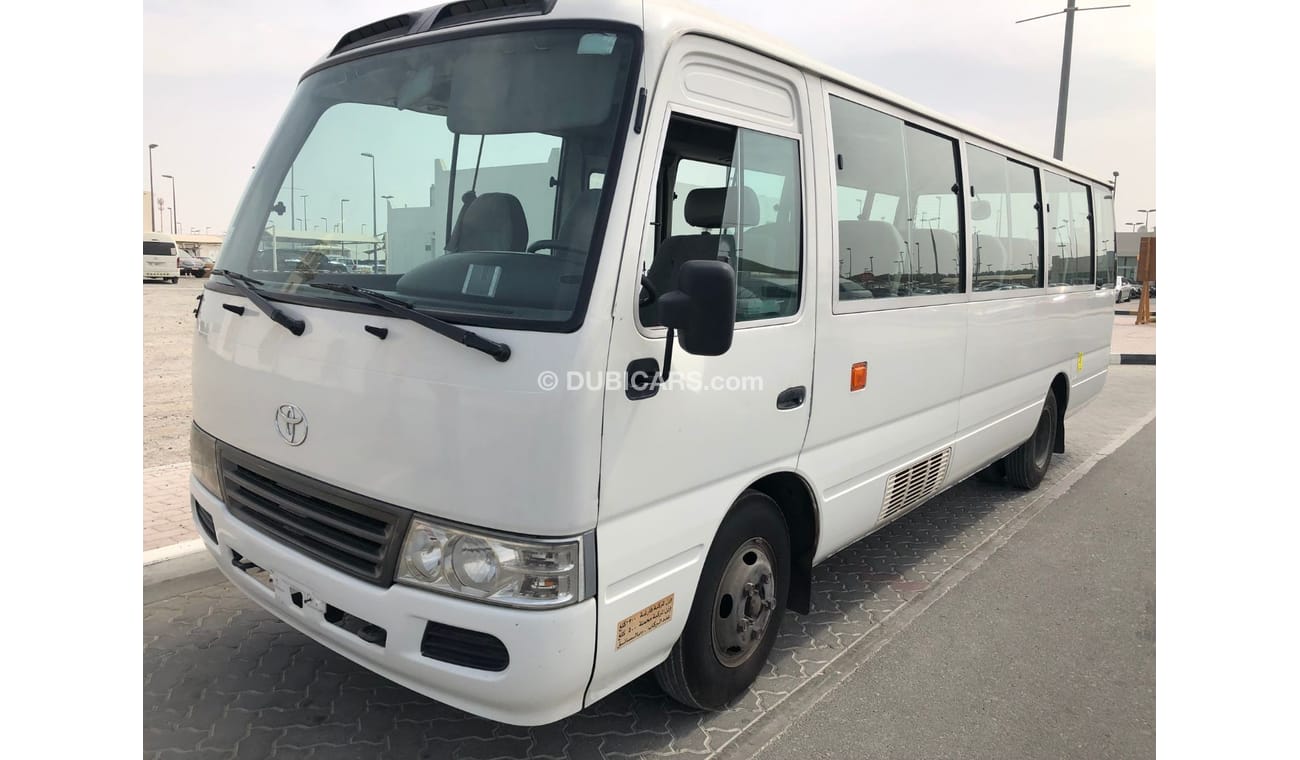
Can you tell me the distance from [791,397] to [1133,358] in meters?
16.4

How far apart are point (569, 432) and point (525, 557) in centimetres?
39

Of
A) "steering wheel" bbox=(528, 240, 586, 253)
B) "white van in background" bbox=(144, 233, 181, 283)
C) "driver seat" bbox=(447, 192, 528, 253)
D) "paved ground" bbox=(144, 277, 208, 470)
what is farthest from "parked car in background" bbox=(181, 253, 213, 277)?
"steering wheel" bbox=(528, 240, 586, 253)

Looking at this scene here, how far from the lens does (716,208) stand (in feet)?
10.2

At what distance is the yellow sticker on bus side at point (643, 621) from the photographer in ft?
8.77

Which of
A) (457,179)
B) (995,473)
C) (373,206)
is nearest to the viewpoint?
(457,179)

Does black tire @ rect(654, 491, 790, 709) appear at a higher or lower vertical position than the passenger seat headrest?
lower

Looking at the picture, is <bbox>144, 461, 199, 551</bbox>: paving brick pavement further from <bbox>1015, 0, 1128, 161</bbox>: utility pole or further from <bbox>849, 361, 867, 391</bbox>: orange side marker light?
<bbox>1015, 0, 1128, 161</bbox>: utility pole

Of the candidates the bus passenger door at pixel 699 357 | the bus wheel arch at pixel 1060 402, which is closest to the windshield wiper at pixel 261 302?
the bus passenger door at pixel 699 357

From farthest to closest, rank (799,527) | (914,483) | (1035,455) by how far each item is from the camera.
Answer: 1. (1035,455)
2. (914,483)
3. (799,527)

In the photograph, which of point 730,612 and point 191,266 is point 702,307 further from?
point 191,266

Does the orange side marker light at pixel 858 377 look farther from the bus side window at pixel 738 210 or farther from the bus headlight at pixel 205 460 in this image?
the bus headlight at pixel 205 460

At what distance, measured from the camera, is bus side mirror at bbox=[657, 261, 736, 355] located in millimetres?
2402

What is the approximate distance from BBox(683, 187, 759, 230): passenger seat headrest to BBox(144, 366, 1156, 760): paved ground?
6.14 feet

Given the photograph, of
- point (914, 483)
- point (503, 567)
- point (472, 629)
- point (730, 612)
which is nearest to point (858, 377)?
point (914, 483)
